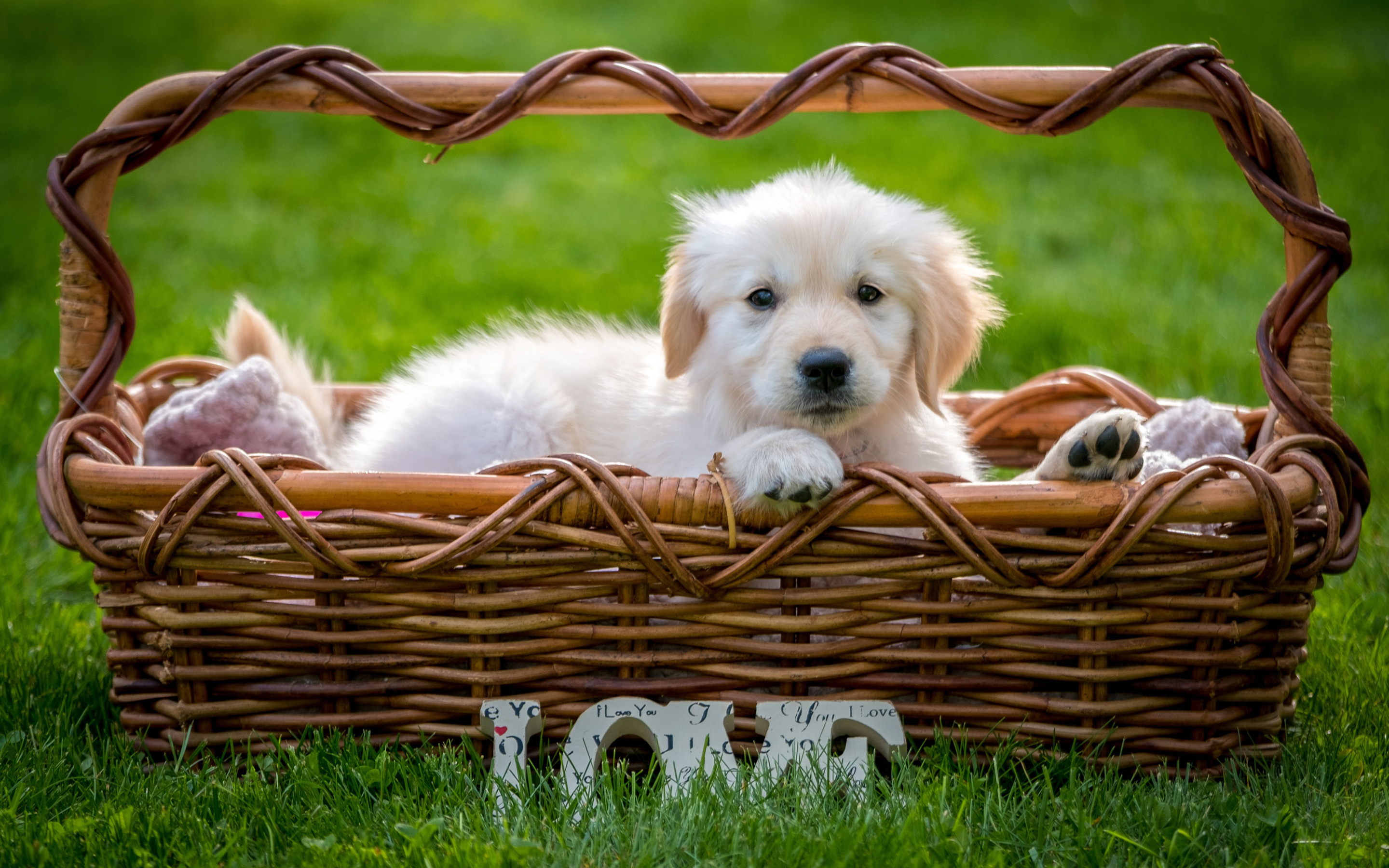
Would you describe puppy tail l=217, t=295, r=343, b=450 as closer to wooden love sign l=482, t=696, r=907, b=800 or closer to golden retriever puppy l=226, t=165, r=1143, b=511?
golden retriever puppy l=226, t=165, r=1143, b=511

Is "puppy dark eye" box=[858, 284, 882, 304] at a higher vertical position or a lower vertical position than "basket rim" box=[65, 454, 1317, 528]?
higher

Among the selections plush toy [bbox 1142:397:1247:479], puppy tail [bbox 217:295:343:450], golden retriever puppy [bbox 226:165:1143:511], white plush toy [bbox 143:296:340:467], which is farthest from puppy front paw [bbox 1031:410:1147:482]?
puppy tail [bbox 217:295:343:450]

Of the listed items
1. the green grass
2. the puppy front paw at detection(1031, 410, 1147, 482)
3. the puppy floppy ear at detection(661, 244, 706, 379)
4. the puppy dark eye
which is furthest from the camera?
→ the puppy floppy ear at detection(661, 244, 706, 379)

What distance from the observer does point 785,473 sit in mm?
1964

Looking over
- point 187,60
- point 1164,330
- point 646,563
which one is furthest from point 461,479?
point 187,60

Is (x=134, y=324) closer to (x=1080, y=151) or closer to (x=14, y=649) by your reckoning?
(x=14, y=649)

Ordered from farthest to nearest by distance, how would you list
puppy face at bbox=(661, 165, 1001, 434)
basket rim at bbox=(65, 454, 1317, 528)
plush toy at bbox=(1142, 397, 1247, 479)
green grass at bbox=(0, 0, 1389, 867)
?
1. plush toy at bbox=(1142, 397, 1247, 479)
2. puppy face at bbox=(661, 165, 1001, 434)
3. basket rim at bbox=(65, 454, 1317, 528)
4. green grass at bbox=(0, 0, 1389, 867)

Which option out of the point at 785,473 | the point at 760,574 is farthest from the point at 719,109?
the point at 760,574

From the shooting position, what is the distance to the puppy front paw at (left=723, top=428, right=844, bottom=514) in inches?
77.2

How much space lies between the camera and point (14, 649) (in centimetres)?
260

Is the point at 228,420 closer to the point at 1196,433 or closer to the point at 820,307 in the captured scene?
the point at 820,307

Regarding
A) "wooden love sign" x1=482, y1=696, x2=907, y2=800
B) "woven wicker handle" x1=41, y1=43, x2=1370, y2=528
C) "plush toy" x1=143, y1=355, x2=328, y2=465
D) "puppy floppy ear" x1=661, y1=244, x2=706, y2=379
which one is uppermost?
"woven wicker handle" x1=41, y1=43, x2=1370, y2=528

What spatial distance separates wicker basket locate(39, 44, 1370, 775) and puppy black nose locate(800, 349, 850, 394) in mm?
345

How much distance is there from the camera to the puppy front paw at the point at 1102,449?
209 cm
